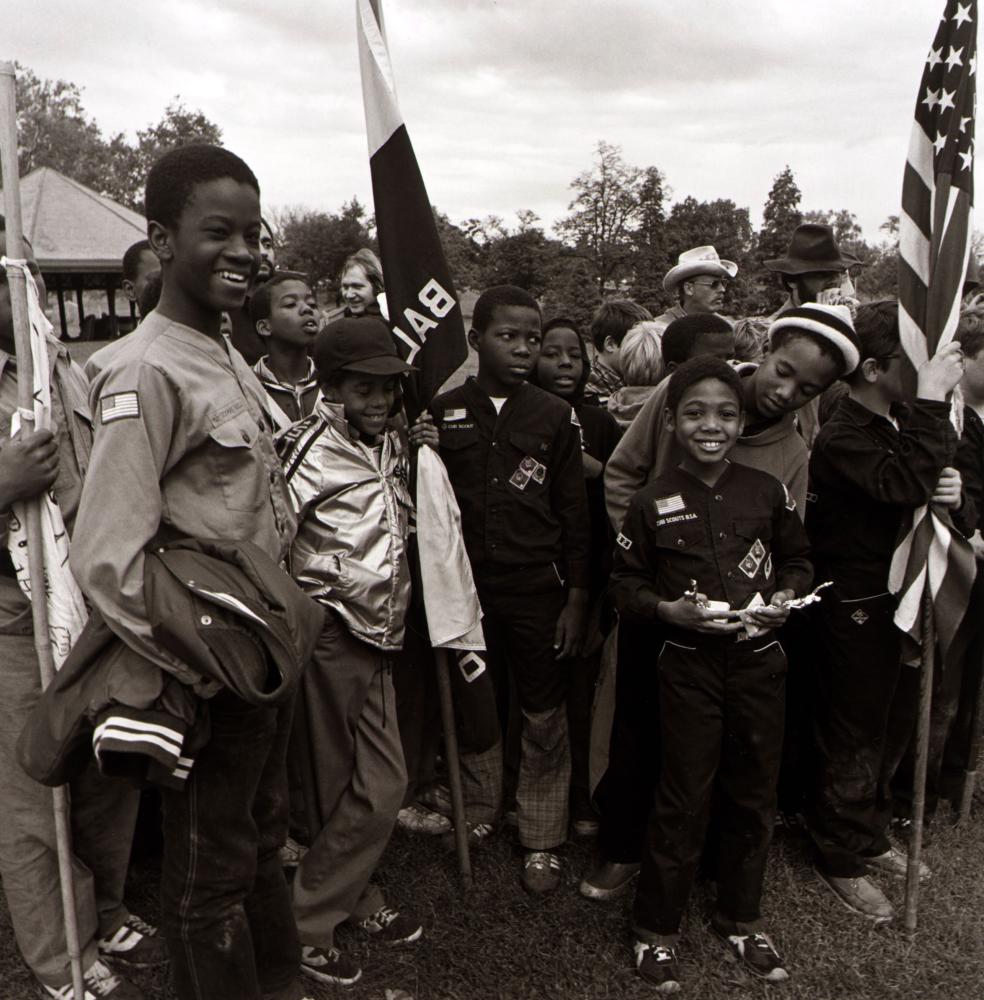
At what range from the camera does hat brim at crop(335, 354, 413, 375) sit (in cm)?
292

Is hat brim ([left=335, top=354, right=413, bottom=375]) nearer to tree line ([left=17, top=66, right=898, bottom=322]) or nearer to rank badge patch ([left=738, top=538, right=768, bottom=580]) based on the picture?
rank badge patch ([left=738, top=538, right=768, bottom=580])

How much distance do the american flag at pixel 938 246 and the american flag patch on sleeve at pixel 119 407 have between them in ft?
8.26

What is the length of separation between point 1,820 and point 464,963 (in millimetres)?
1499

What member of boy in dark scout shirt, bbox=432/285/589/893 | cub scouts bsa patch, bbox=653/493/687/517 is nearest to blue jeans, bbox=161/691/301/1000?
boy in dark scout shirt, bbox=432/285/589/893

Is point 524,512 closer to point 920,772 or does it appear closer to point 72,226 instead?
point 920,772

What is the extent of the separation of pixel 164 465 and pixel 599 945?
7.12 feet

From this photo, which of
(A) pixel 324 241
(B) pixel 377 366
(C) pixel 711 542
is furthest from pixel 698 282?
(A) pixel 324 241

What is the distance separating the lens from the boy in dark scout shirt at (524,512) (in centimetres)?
342

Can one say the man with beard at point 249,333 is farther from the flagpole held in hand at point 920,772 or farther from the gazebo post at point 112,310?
the gazebo post at point 112,310

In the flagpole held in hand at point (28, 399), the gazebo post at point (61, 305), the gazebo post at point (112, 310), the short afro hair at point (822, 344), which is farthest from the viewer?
the gazebo post at point (112, 310)

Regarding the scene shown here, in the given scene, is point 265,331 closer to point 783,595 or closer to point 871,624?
point 783,595

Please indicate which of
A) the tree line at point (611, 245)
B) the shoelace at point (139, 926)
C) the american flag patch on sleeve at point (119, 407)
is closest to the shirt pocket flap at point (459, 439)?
the american flag patch on sleeve at point (119, 407)

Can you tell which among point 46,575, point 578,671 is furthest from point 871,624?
point 46,575

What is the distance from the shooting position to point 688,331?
3.72 meters
